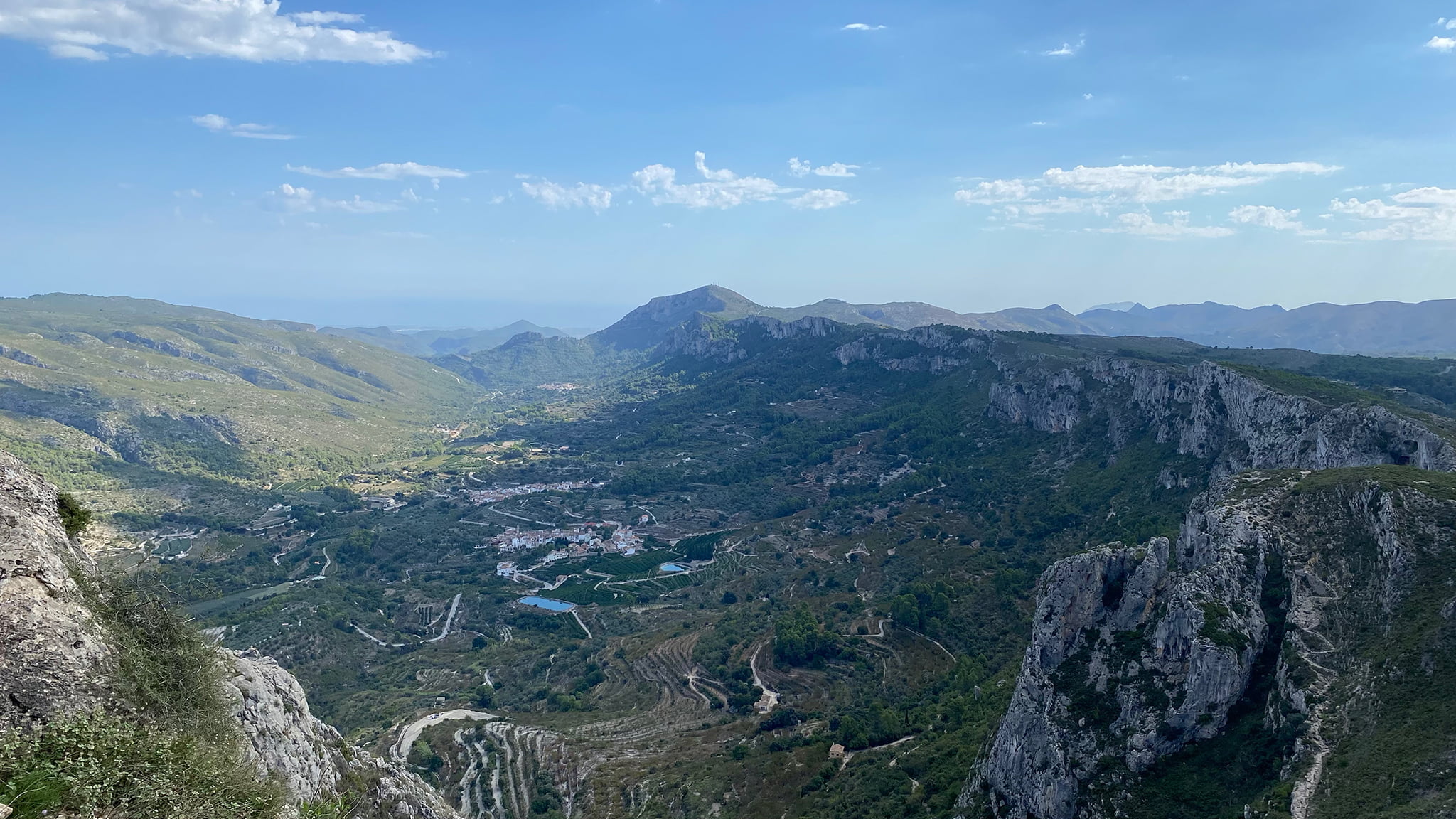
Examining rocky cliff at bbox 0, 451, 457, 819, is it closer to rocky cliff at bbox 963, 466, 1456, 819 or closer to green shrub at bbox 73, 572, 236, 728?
green shrub at bbox 73, 572, 236, 728

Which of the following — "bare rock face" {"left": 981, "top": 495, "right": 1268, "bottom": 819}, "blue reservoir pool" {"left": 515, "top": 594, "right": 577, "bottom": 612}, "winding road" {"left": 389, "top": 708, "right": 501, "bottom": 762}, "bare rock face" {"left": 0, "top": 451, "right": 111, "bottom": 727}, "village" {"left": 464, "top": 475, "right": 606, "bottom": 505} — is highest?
"bare rock face" {"left": 0, "top": 451, "right": 111, "bottom": 727}

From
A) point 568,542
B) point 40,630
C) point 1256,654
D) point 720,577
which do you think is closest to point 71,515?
point 40,630

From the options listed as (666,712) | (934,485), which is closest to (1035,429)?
(934,485)

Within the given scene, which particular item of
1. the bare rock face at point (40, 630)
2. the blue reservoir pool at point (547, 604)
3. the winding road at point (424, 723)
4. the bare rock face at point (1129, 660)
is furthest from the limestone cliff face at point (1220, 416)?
the blue reservoir pool at point (547, 604)

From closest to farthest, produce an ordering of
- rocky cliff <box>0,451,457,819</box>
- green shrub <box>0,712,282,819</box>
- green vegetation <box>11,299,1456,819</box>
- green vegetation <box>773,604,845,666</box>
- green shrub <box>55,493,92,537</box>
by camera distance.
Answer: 1. green shrub <box>0,712,282,819</box>
2. rocky cliff <box>0,451,457,819</box>
3. green shrub <box>55,493,92,537</box>
4. green vegetation <box>11,299,1456,819</box>
5. green vegetation <box>773,604,845,666</box>

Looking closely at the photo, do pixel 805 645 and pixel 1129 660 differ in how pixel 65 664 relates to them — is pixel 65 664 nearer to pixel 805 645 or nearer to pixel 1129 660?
pixel 1129 660

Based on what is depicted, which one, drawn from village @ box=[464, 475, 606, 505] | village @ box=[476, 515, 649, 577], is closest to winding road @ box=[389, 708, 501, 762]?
village @ box=[476, 515, 649, 577]

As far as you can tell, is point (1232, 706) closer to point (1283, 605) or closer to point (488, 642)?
point (1283, 605)
